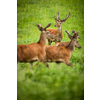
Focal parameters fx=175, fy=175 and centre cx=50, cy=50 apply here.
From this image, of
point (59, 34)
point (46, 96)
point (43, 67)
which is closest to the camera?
point (46, 96)

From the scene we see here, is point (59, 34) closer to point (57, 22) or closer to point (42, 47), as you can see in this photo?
point (57, 22)

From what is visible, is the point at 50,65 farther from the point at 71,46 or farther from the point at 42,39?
the point at 71,46

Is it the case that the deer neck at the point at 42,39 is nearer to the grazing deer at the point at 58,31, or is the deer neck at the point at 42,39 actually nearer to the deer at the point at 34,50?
the deer at the point at 34,50

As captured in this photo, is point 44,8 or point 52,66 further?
point 44,8

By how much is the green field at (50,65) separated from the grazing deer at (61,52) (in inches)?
3.2

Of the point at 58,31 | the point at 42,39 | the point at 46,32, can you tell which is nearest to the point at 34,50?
the point at 42,39

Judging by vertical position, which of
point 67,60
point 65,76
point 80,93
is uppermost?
point 67,60

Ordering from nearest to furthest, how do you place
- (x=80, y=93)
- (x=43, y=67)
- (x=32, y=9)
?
(x=80, y=93) → (x=43, y=67) → (x=32, y=9)

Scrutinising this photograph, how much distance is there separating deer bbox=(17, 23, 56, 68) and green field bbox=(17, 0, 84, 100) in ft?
0.22

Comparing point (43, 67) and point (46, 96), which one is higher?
point (43, 67)

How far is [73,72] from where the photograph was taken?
8.43ft

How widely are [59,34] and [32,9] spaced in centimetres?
62

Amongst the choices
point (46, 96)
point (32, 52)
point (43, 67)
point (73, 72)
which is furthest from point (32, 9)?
point (46, 96)

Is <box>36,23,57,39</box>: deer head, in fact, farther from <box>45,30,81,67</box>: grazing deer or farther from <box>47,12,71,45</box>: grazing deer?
<box>45,30,81,67</box>: grazing deer
